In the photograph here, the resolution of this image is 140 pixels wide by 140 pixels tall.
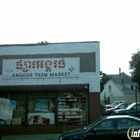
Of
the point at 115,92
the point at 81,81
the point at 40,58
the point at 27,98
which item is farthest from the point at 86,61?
the point at 115,92

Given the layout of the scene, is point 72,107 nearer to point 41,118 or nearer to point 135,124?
point 41,118

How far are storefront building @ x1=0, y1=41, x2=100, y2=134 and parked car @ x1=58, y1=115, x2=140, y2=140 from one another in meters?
6.39

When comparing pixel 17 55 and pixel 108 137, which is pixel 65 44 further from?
pixel 108 137

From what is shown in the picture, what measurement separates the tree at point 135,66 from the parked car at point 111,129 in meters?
36.0

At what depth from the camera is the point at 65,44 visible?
695 inches

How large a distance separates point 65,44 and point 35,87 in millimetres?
3222

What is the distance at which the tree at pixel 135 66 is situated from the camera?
149 ft

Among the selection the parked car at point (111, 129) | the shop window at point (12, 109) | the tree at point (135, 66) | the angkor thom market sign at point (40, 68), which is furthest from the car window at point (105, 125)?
the tree at point (135, 66)

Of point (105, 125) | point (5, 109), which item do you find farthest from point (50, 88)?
point (105, 125)

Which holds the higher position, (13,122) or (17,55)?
(17,55)

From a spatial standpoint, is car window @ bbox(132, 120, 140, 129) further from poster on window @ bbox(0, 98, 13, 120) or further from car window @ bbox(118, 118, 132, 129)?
poster on window @ bbox(0, 98, 13, 120)

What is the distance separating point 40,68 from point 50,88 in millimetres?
1470

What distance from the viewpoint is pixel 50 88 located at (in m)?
17.0

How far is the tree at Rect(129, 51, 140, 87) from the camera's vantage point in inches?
1794
